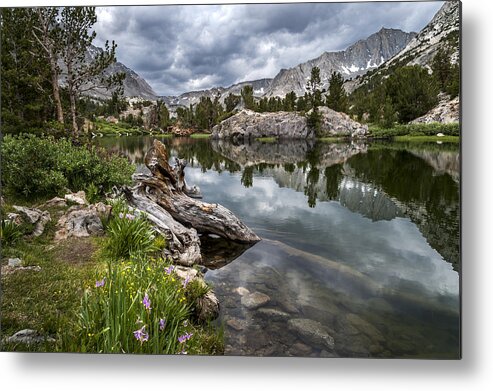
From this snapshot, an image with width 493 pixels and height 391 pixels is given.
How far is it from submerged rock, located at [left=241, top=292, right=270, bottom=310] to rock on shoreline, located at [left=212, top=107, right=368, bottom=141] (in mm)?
2862

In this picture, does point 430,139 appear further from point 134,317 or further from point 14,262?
point 14,262

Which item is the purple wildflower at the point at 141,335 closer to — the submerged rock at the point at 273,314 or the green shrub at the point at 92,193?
the submerged rock at the point at 273,314

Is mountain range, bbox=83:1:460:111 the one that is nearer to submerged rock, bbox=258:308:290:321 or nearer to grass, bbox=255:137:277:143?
grass, bbox=255:137:277:143

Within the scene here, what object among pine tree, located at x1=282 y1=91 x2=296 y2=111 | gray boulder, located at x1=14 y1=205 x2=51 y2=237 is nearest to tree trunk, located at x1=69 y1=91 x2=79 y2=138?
gray boulder, located at x1=14 y1=205 x2=51 y2=237

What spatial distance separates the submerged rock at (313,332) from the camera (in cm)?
406

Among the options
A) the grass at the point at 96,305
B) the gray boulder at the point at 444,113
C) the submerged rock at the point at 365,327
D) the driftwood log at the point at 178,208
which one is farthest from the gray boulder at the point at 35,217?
the gray boulder at the point at 444,113

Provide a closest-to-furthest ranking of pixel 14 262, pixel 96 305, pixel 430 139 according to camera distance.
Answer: pixel 96 305
pixel 14 262
pixel 430 139

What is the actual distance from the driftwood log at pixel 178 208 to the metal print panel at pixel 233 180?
4cm

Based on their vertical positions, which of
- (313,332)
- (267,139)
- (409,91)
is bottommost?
(313,332)

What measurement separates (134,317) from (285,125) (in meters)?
5.02

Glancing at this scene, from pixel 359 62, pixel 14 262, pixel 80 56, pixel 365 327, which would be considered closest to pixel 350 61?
pixel 359 62

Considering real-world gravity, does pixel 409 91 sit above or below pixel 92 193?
above

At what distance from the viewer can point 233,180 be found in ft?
22.6

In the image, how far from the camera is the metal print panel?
13.2 ft
